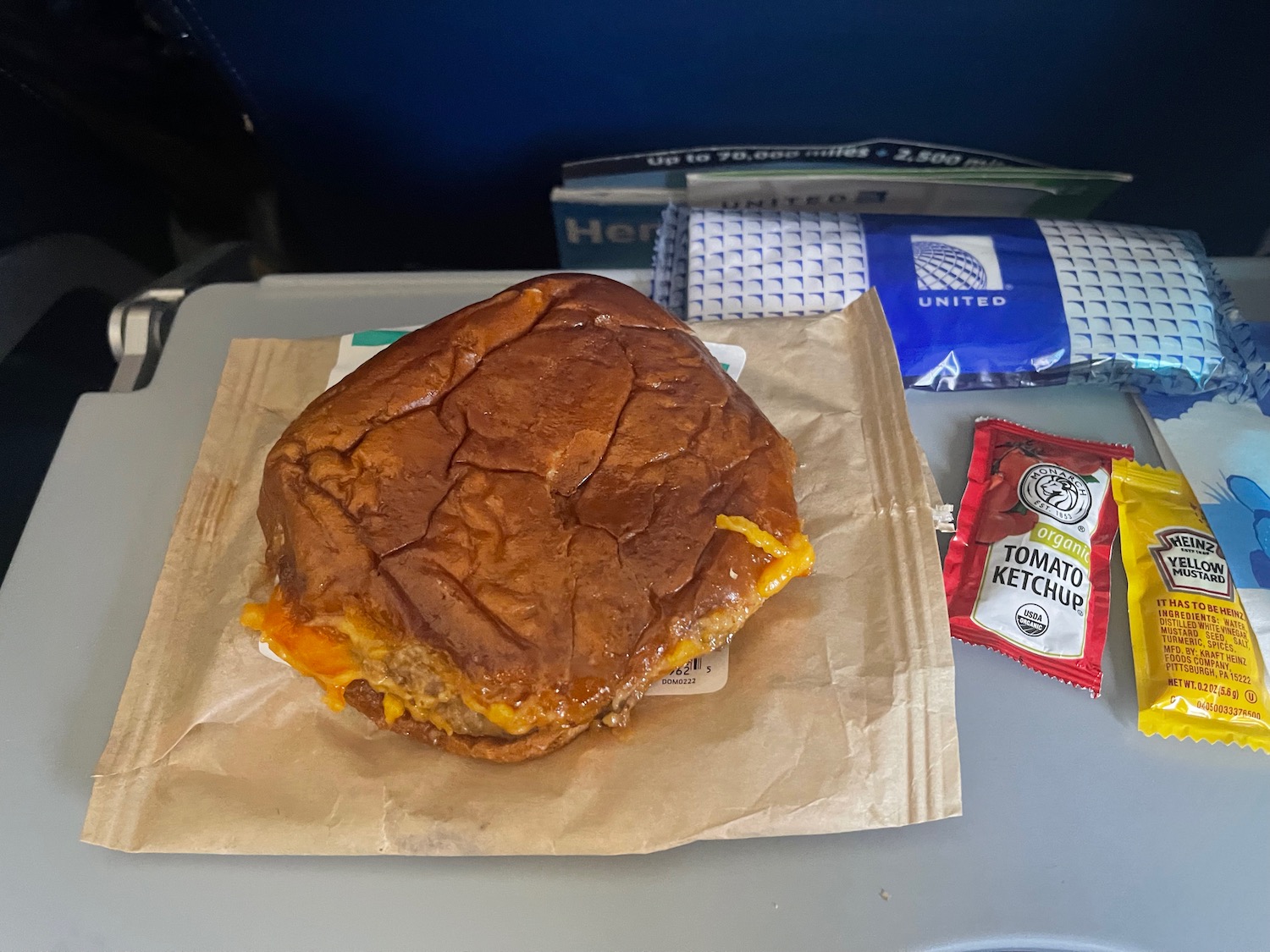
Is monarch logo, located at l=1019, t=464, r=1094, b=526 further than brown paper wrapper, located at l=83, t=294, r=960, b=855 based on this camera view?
Yes

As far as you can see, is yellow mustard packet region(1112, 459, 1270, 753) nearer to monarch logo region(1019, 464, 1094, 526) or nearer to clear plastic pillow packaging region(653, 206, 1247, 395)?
monarch logo region(1019, 464, 1094, 526)

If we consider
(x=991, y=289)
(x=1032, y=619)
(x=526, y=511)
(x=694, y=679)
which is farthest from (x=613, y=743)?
(x=991, y=289)

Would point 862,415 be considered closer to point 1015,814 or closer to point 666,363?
A: point 666,363

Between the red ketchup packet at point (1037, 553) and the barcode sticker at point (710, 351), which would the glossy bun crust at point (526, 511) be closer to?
the barcode sticker at point (710, 351)

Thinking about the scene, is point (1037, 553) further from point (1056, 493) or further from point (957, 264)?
point (957, 264)

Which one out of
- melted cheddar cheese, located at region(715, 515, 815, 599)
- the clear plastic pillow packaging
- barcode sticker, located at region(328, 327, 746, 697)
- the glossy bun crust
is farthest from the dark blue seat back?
melted cheddar cheese, located at region(715, 515, 815, 599)

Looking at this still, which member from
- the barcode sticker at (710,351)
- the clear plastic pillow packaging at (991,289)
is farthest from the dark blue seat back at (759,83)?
the barcode sticker at (710,351)
